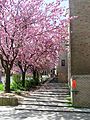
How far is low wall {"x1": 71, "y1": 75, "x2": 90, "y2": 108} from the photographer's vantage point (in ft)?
48.5

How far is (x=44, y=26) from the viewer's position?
17.6 metres

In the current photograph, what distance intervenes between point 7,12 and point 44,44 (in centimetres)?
477

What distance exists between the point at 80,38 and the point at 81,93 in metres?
5.22

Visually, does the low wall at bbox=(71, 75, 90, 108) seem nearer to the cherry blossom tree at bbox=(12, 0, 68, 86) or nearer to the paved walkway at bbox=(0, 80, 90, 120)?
the paved walkway at bbox=(0, 80, 90, 120)

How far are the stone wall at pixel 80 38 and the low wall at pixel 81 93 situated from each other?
13.1ft

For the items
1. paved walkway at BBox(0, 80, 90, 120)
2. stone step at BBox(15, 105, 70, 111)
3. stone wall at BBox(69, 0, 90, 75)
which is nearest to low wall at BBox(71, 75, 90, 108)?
paved walkway at BBox(0, 80, 90, 120)

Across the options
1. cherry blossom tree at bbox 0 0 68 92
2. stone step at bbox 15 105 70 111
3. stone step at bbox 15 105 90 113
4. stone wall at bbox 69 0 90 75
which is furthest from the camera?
stone wall at bbox 69 0 90 75

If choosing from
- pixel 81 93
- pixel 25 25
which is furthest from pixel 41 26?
pixel 81 93

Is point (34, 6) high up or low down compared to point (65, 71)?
up

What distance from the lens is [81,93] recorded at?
14.9 meters

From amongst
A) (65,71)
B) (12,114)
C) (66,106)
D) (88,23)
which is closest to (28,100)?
(66,106)

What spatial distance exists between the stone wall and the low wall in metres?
3.99

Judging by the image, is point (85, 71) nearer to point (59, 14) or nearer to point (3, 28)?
point (59, 14)

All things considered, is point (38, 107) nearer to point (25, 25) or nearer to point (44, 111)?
point (44, 111)
